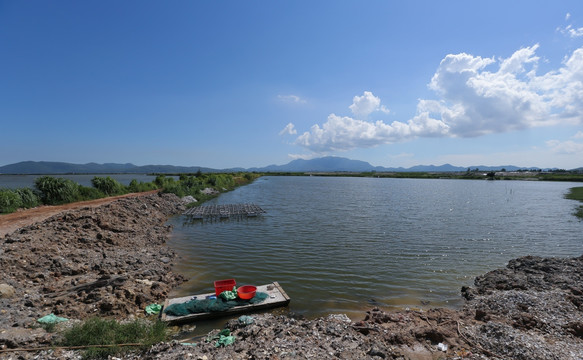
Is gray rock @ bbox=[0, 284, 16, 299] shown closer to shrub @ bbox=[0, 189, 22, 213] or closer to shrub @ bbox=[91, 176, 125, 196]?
shrub @ bbox=[0, 189, 22, 213]

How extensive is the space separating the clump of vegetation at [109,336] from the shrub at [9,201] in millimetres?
21976

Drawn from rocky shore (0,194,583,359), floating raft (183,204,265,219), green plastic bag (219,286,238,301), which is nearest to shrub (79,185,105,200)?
floating raft (183,204,265,219)

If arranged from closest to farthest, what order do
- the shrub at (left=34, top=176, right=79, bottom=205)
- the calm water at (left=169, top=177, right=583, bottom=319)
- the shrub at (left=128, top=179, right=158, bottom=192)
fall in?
the calm water at (left=169, top=177, right=583, bottom=319) → the shrub at (left=34, top=176, right=79, bottom=205) → the shrub at (left=128, top=179, right=158, bottom=192)

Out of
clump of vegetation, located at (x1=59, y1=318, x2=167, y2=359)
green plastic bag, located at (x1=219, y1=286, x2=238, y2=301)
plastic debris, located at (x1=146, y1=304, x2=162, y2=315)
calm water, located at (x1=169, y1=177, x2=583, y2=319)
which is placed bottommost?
calm water, located at (x1=169, y1=177, x2=583, y2=319)

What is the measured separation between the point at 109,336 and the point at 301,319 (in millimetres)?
5472

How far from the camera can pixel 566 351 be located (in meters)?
6.62

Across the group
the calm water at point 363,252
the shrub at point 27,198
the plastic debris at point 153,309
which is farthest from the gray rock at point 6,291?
the shrub at point 27,198

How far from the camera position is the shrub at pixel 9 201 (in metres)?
21.5

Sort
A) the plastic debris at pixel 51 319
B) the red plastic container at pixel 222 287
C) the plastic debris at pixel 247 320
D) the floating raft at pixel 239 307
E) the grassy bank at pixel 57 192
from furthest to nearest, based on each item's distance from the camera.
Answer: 1. the grassy bank at pixel 57 192
2. the red plastic container at pixel 222 287
3. the floating raft at pixel 239 307
4. the plastic debris at pixel 247 320
5. the plastic debris at pixel 51 319

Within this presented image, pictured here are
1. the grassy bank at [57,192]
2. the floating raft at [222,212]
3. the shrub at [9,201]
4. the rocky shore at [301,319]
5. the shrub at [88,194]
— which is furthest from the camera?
the shrub at [88,194]

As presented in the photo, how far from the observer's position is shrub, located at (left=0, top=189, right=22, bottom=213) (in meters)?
21.5

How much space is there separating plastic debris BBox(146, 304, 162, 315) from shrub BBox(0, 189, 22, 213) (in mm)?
20957

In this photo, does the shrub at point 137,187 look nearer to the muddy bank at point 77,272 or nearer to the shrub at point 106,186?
the shrub at point 106,186

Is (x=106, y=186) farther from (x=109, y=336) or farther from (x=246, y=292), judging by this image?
(x=109, y=336)
